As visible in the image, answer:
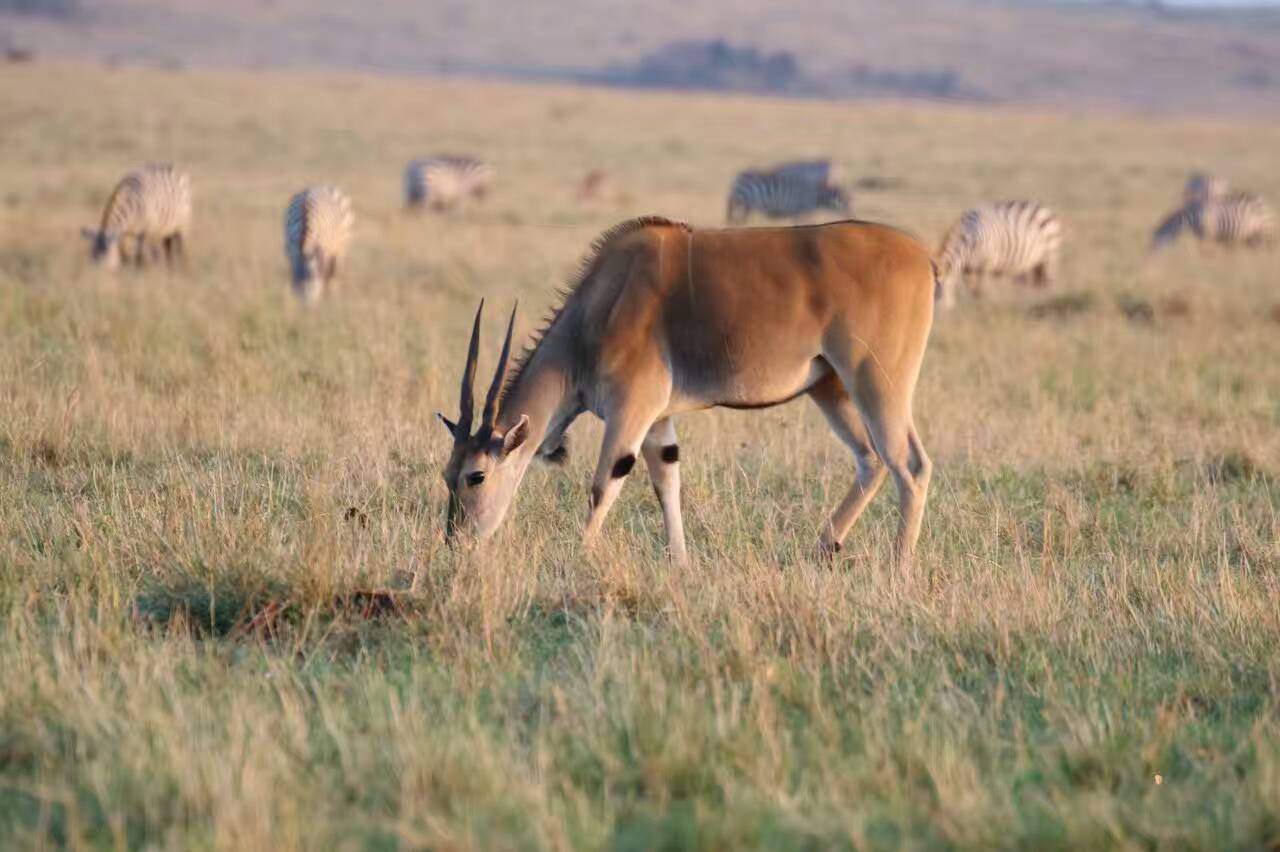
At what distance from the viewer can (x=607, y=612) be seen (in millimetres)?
5660

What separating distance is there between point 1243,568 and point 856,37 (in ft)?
428

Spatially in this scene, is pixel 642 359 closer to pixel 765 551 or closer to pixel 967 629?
pixel 765 551

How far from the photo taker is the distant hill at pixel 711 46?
372 feet

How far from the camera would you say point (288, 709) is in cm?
458

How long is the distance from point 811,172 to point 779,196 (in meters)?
1.12

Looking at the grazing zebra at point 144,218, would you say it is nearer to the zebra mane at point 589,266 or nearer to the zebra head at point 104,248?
the zebra head at point 104,248

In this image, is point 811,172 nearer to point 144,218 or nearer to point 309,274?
point 144,218

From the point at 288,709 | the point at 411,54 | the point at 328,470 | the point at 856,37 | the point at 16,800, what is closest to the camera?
the point at 16,800

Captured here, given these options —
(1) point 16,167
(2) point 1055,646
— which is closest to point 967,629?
(2) point 1055,646

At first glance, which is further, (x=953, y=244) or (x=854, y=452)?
(x=953, y=244)

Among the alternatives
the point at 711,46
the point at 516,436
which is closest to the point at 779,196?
the point at 516,436

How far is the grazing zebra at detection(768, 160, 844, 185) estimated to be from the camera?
28.7 meters

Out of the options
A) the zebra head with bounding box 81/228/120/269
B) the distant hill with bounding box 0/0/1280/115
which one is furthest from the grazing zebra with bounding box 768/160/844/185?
the distant hill with bounding box 0/0/1280/115

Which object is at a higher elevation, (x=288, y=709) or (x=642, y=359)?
(x=642, y=359)
